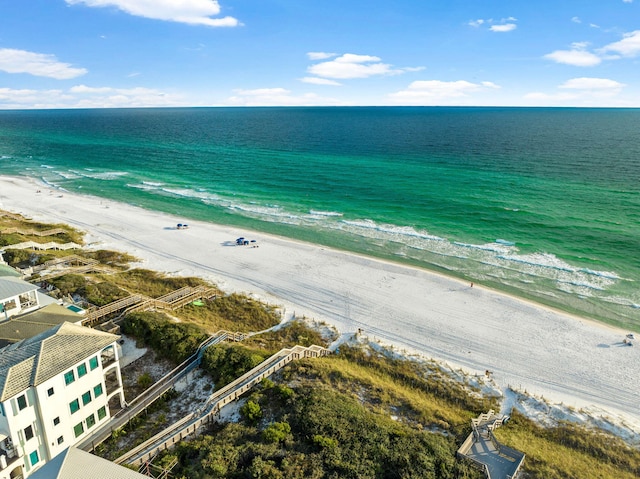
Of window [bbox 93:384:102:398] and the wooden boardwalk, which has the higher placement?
window [bbox 93:384:102:398]

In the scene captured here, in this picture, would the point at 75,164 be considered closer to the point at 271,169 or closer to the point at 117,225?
the point at 271,169

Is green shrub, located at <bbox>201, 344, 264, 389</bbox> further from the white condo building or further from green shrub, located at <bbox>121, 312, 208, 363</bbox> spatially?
the white condo building

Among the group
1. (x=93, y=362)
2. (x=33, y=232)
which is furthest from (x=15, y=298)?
(x=33, y=232)

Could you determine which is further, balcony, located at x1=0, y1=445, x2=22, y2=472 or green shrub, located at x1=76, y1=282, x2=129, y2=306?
green shrub, located at x1=76, y1=282, x2=129, y2=306

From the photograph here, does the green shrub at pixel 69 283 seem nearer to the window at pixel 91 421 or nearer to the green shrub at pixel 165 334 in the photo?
the green shrub at pixel 165 334

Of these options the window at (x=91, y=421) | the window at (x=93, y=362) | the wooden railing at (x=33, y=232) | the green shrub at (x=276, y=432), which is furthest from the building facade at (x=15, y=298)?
the wooden railing at (x=33, y=232)

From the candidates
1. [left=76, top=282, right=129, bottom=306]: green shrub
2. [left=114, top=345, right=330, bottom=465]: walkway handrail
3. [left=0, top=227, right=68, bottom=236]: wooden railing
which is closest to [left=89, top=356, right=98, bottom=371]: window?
[left=114, top=345, right=330, bottom=465]: walkway handrail
